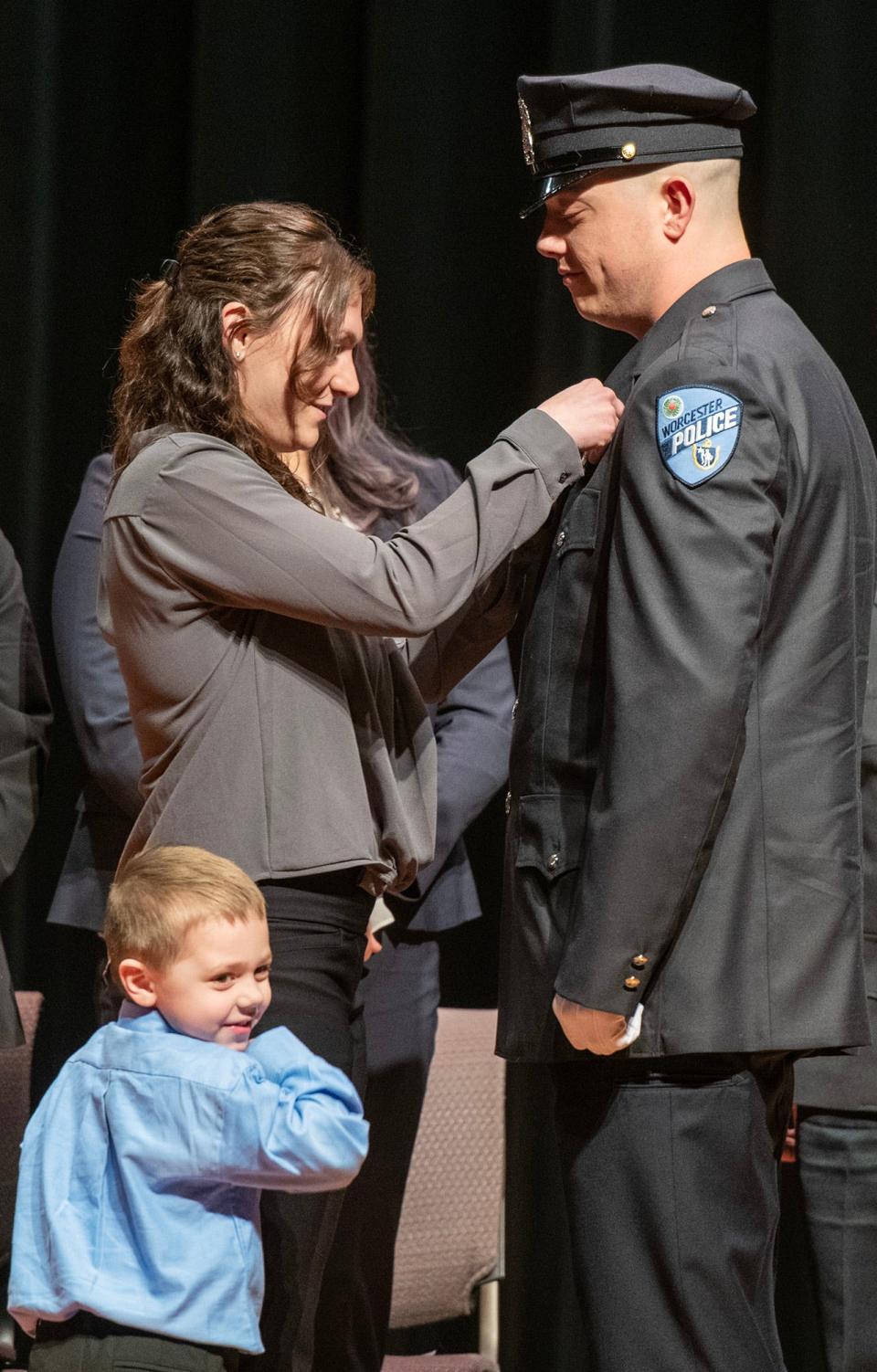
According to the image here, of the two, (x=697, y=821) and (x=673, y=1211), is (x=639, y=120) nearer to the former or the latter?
(x=697, y=821)

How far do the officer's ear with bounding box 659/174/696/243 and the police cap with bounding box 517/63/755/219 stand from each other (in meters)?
0.03

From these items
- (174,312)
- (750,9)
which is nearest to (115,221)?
(750,9)

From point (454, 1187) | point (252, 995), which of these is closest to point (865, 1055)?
point (454, 1187)

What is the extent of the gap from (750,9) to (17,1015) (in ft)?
6.51

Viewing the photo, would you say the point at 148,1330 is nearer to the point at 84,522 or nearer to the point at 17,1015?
the point at 17,1015

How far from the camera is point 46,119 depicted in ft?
10.1

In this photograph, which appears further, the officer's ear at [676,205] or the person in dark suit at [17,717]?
the person in dark suit at [17,717]

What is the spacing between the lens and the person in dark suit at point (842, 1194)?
2262mm

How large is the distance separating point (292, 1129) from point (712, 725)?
0.53m

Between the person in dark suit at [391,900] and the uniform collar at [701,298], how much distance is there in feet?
2.55

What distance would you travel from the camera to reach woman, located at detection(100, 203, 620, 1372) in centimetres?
172

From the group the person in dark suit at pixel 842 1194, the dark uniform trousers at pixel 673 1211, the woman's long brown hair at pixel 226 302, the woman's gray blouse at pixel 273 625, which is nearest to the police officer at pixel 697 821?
the dark uniform trousers at pixel 673 1211

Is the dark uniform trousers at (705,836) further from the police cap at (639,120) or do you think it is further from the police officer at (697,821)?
the police cap at (639,120)

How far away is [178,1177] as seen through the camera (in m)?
1.64
